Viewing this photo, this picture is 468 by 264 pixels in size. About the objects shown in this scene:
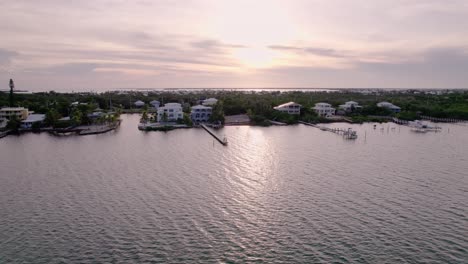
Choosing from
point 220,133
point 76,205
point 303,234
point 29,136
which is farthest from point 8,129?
point 303,234

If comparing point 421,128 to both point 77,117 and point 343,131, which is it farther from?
point 77,117

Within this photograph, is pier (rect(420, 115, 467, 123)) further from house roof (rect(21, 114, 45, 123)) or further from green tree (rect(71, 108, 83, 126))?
house roof (rect(21, 114, 45, 123))

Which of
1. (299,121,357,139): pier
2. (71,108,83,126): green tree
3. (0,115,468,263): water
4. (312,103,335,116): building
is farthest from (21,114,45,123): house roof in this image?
(312,103,335,116): building

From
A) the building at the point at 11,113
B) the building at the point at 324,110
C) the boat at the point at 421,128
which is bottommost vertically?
the boat at the point at 421,128

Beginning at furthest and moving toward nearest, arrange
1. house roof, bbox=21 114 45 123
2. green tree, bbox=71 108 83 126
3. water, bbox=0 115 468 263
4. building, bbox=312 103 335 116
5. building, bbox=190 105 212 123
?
1. building, bbox=312 103 335 116
2. building, bbox=190 105 212 123
3. green tree, bbox=71 108 83 126
4. house roof, bbox=21 114 45 123
5. water, bbox=0 115 468 263

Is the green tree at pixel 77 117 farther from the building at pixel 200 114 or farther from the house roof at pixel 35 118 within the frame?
the building at pixel 200 114

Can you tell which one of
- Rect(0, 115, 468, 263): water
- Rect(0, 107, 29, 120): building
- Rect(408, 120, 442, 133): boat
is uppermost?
Rect(0, 107, 29, 120): building

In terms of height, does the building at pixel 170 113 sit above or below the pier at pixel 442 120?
above

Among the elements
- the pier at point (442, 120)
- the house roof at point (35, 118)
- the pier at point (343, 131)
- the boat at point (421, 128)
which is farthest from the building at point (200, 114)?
the pier at point (442, 120)

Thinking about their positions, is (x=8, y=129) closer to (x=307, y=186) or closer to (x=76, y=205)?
(x=76, y=205)
